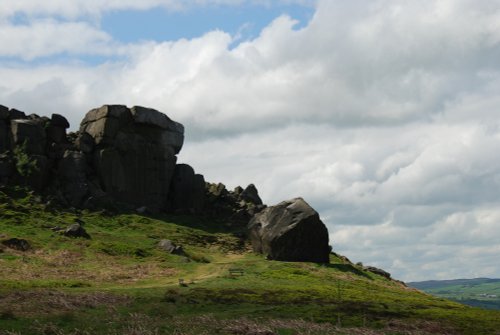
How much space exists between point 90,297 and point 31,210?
177ft

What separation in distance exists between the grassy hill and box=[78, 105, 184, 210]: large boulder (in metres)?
12.1

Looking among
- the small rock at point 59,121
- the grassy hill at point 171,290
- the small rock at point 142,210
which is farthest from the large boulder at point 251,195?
the small rock at point 59,121

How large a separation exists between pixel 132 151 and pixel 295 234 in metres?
46.5

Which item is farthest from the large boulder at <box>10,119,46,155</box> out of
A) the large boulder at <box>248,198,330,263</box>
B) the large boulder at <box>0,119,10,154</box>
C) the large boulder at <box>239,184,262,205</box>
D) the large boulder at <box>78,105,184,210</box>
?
the large boulder at <box>248,198,330,263</box>

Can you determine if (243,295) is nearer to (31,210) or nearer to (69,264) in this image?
(69,264)

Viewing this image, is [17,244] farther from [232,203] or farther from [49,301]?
[232,203]

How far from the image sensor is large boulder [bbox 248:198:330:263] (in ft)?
292

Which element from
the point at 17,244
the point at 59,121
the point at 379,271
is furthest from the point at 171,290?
the point at 59,121

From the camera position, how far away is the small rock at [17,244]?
7846 cm

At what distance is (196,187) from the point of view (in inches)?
5162

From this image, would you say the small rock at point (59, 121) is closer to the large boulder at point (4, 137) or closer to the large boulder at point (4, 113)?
the large boulder at point (4, 113)

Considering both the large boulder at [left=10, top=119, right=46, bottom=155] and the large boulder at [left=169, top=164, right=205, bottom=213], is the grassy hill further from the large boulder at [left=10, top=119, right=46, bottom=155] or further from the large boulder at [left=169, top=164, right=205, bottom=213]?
the large boulder at [left=169, top=164, right=205, bottom=213]

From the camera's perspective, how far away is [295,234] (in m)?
89.0

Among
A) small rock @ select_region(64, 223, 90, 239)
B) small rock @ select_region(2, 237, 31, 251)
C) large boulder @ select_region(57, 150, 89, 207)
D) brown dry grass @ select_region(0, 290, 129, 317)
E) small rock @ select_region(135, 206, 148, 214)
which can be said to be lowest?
brown dry grass @ select_region(0, 290, 129, 317)
